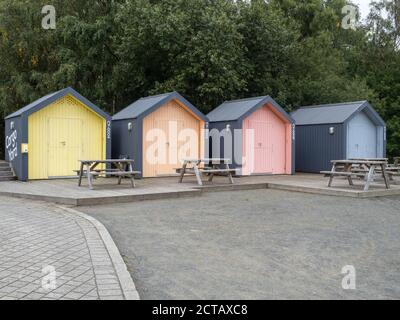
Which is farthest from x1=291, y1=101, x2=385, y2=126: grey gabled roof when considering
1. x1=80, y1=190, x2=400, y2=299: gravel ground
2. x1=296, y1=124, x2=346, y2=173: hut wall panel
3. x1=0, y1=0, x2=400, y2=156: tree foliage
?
x1=80, y1=190, x2=400, y2=299: gravel ground

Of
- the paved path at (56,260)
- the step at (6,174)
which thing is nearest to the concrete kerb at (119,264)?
the paved path at (56,260)

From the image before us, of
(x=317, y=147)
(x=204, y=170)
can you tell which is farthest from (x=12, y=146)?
(x=317, y=147)

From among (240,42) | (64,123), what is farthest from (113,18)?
(64,123)

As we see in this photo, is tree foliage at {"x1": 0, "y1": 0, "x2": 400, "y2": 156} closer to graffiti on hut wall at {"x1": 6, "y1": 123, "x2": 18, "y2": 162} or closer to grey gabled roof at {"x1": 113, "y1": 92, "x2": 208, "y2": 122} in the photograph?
grey gabled roof at {"x1": 113, "y1": 92, "x2": 208, "y2": 122}

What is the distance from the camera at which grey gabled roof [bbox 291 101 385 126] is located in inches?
727

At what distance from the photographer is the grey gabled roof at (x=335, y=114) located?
18453 mm

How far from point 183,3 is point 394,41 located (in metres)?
17.9

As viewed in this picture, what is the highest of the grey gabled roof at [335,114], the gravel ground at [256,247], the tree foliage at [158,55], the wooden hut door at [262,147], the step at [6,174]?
the tree foliage at [158,55]

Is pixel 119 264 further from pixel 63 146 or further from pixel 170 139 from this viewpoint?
pixel 170 139

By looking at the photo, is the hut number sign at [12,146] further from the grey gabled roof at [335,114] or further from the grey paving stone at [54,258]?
the grey gabled roof at [335,114]

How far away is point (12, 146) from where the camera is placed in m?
15.6

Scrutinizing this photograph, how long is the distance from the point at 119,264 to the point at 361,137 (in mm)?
16094

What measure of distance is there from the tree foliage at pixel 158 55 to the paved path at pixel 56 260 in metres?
14.8

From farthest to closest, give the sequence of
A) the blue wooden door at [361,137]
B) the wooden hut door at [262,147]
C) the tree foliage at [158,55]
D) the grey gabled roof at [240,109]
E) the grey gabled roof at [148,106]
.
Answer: the tree foliage at [158,55], the blue wooden door at [361,137], the wooden hut door at [262,147], the grey gabled roof at [240,109], the grey gabled roof at [148,106]
